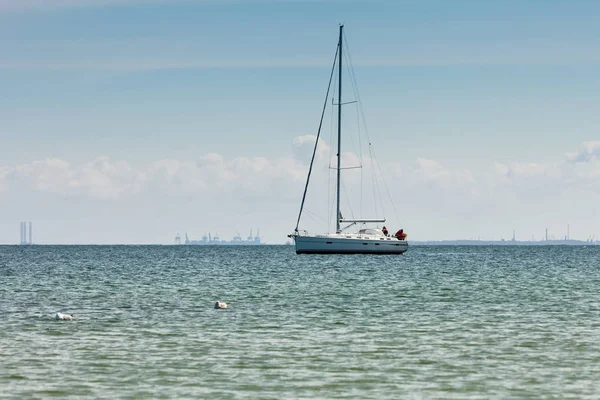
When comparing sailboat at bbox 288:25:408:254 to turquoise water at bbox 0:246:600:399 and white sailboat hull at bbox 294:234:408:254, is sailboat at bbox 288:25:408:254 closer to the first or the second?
white sailboat hull at bbox 294:234:408:254

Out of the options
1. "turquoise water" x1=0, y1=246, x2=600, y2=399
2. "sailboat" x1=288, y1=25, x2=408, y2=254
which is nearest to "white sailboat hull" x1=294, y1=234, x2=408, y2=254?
"sailboat" x1=288, y1=25, x2=408, y2=254

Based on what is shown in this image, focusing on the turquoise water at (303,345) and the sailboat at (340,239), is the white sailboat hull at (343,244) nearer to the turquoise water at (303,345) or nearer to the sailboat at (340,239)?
the sailboat at (340,239)

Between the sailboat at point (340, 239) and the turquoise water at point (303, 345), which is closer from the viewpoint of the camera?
the turquoise water at point (303, 345)

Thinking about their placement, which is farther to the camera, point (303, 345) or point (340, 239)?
point (340, 239)

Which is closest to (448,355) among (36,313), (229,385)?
(229,385)

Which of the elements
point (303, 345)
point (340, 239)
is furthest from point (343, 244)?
point (303, 345)

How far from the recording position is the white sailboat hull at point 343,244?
128 m

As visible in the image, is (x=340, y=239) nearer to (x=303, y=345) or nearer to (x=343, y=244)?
(x=343, y=244)

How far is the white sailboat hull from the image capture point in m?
128

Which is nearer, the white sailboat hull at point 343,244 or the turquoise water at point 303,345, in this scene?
the turquoise water at point 303,345

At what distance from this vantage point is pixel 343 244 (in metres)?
128

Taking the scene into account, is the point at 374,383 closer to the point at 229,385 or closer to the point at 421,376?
the point at 421,376

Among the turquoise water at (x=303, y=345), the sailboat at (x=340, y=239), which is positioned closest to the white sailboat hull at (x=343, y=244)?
the sailboat at (x=340, y=239)

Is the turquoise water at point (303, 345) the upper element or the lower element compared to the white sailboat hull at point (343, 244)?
lower
